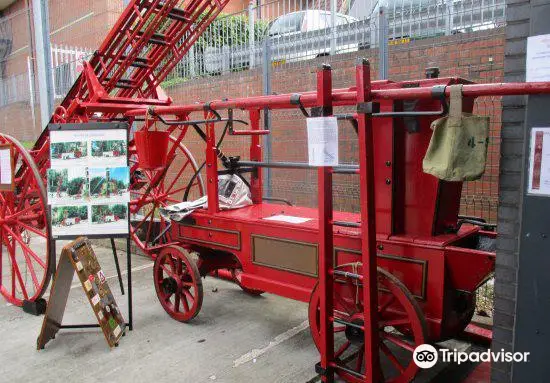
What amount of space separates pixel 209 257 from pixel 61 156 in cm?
154

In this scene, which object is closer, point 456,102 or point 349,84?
point 456,102

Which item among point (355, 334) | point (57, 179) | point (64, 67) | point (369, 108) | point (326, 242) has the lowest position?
point (355, 334)

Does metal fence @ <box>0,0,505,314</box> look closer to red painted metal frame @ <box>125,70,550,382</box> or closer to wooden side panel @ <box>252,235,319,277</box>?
red painted metal frame @ <box>125,70,550,382</box>

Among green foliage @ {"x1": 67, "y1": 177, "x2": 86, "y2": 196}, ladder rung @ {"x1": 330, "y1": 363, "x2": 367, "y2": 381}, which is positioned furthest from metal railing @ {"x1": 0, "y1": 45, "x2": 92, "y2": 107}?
ladder rung @ {"x1": 330, "y1": 363, "x2": 367, "y2": 381}

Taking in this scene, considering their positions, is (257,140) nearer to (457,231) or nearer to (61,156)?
(61,156)

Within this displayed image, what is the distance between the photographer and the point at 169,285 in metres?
4.33

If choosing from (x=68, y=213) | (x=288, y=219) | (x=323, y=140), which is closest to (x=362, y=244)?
(x=323, y=140)

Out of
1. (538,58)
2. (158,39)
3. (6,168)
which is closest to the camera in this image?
(538,58)

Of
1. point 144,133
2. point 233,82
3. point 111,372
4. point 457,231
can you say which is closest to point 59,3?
point 233,82

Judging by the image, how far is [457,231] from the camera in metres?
3.06

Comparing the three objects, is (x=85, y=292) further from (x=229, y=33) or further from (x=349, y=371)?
(x=229, y=33)

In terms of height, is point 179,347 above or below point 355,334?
below

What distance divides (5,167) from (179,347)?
253cm

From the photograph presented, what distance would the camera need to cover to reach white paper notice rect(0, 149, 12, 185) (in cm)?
466
